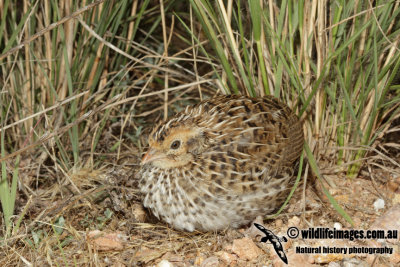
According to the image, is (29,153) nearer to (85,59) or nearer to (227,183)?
(85,59)

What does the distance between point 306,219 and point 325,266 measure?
0.48 meters

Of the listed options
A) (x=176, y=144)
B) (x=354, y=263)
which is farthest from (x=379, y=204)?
(x=176, y=144)

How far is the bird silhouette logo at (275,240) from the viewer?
3.47m

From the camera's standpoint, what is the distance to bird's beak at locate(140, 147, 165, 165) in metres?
3.57

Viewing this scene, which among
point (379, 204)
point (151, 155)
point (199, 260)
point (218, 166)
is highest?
point (151, 155)

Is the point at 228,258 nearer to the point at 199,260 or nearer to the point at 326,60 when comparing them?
the point at 199,260

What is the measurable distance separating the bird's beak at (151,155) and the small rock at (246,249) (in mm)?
684

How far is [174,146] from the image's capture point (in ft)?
12.0

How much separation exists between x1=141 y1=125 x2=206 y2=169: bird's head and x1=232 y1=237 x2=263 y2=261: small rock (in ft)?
1.92

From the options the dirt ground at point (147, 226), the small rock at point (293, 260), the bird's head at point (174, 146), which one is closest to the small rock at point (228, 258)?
the dirt ground at point (147, 226)

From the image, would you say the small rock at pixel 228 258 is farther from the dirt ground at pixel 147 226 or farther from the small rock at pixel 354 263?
the small rock at pixel 354 263

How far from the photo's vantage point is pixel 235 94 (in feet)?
13.4

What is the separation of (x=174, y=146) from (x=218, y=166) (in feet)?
0.97

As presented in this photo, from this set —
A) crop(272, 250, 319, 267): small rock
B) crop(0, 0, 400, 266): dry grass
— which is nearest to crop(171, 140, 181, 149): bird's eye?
crop(0, 0, 400, 266): dry grass
